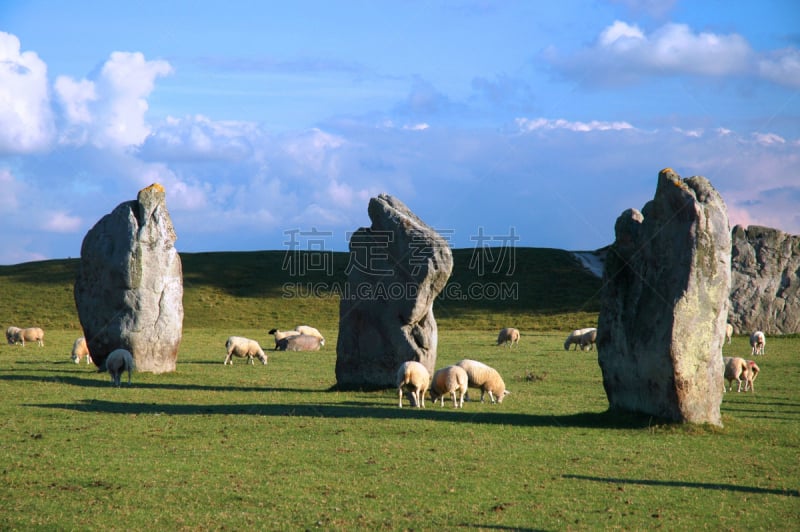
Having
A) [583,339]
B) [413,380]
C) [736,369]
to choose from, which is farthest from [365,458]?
[583,339]

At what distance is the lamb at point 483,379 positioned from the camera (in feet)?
71.6

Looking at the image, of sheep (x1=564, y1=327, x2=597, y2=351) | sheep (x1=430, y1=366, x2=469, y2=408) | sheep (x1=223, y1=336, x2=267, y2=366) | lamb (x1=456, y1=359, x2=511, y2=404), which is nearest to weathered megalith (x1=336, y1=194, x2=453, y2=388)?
lamb (x1=456, y1=359, x2=511, y2=404)

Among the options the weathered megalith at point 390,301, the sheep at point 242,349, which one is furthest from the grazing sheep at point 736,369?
the sheep at point 242,349

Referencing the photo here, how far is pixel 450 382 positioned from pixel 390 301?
4.16m

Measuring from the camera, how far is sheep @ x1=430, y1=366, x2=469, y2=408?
20891 millimetres

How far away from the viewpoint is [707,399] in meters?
17.5

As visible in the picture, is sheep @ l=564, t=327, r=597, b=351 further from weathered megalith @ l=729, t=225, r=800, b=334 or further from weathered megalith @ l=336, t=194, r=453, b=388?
weathered megalith @ l=336, t=194, r=453, b=388

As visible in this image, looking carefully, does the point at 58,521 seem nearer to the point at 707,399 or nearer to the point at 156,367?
the point at 707,399

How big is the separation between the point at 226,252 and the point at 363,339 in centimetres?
8283

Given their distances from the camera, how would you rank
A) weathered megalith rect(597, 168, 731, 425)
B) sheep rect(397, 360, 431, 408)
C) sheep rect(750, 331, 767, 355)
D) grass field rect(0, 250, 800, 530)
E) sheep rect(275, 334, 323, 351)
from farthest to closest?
sheep rect(275, 334, 323, 351)
sheep rect(750, 331, 767, 355)
sheep rect(397, 360, 431, 408)
weathered megalith rect(597, 168, 731, 425)
grass field rect(0, 250, 800, 530)

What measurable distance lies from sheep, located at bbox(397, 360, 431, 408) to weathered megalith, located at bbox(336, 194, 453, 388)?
263 centimetres

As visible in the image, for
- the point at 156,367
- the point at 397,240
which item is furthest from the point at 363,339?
the point at 156,367

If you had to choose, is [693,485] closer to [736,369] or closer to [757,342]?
[736,369]

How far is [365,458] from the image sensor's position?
14734 millimetres
